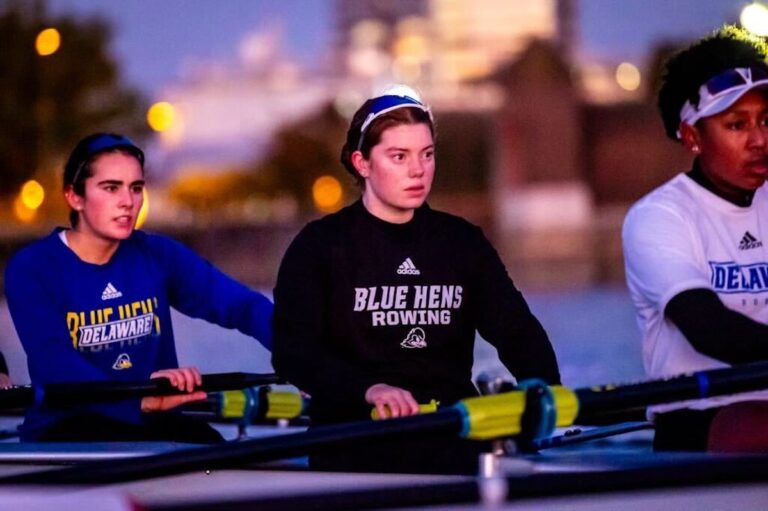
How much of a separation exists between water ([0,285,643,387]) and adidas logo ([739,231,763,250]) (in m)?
7.79

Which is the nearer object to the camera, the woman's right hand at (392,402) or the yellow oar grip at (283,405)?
the woman's right hand at (392,402)

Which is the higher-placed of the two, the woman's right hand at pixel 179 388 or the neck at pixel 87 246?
the neck at pixel 87 246

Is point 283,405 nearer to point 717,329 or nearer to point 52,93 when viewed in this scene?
point 717,329

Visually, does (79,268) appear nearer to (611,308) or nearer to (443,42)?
(611,308)

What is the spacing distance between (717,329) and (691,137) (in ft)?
2.36

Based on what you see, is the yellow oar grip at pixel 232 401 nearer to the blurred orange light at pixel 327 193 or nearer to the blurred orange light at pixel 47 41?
the blurred orange light at pixel 47 41

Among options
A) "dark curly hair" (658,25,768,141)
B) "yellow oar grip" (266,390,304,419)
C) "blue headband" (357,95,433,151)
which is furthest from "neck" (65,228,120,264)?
"dark curly hair" (658,25,768,141)

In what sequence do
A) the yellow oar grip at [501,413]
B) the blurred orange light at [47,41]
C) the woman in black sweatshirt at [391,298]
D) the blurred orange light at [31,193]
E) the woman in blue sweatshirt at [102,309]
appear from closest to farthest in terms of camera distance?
the yellow oar grip at [501,413] → the woman in black sweatshirt at [391,298] → the woman in blue sweatshirt at [102,309] → the blurred orange light at [47,41] → the blurred orange light at [31,193]

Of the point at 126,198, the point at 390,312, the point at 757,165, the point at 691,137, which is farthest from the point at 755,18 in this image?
the point at 126,198

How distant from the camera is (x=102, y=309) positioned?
6.12m

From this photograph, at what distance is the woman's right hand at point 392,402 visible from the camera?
14.0ft

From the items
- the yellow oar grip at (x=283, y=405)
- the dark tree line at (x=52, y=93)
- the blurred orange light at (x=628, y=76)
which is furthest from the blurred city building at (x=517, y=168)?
the yellow oar grip at (x=283, y=405)

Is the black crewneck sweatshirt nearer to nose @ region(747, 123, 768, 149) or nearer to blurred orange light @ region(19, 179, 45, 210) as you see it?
nose @ region(747, 123, 768, 149)

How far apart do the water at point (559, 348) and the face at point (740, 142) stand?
25.7 ft
